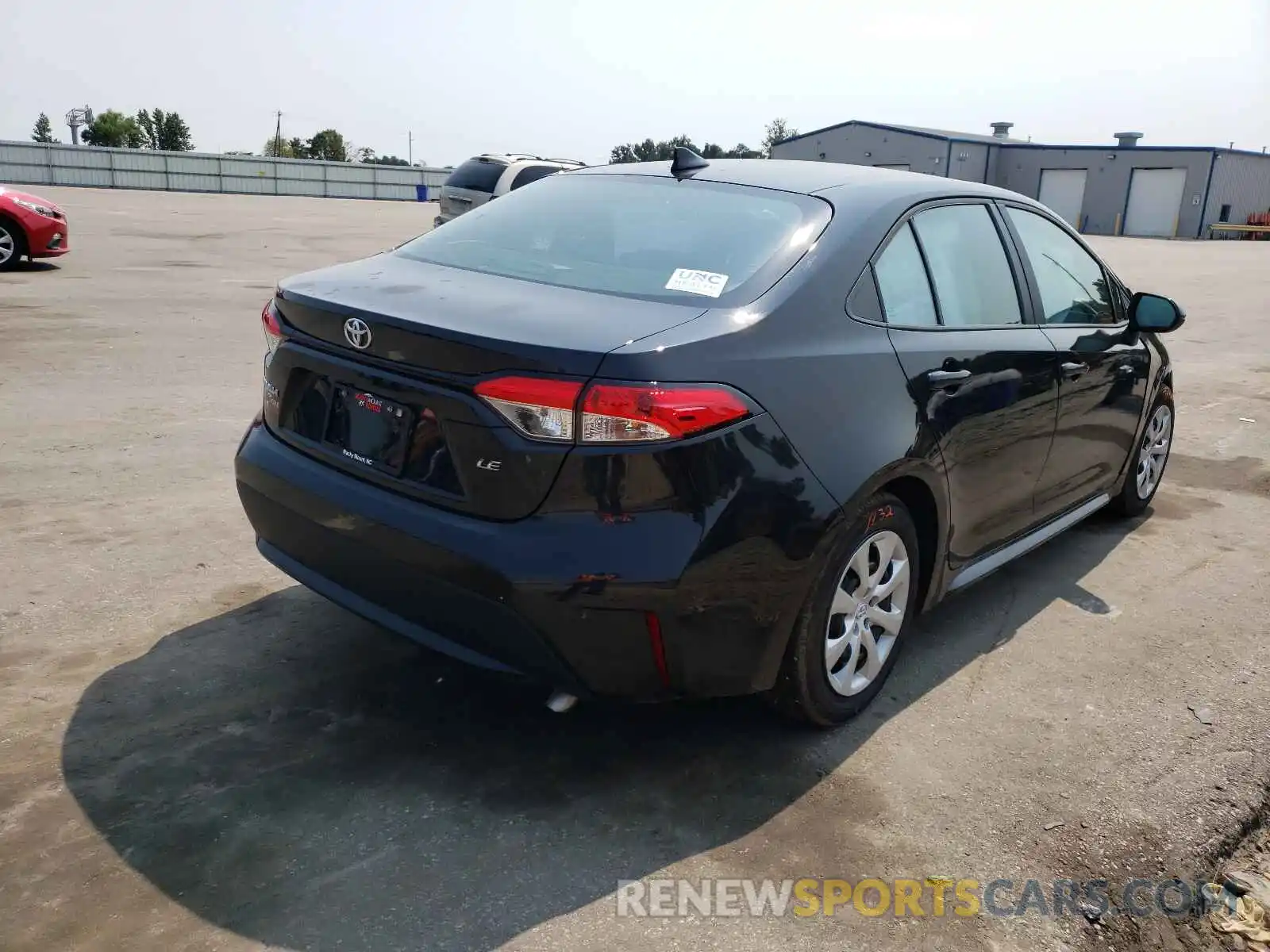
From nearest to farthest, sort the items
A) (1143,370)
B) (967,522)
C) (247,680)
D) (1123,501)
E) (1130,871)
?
(1130,871) → (247,680) → (967,522) → (1143,370) → (1123,501)

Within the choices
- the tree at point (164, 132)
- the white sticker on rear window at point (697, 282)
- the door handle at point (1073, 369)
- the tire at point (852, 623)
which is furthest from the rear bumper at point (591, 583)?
the tree at point (164, 132)

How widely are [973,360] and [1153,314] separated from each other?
1749 millimetres

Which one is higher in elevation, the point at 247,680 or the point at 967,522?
the point at 967,522

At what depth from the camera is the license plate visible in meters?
2.80

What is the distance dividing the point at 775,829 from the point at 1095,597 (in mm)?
2435

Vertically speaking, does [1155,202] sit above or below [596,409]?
below

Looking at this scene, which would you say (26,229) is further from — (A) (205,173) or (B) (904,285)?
(A) (205,173)

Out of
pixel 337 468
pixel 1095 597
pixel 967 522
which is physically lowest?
pixel 1095 597

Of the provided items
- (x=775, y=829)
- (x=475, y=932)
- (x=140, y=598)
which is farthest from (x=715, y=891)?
(x=140, y=598)

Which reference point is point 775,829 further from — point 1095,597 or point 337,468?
point 1095,597

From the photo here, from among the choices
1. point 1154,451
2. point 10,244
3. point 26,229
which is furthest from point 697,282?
point 10,244

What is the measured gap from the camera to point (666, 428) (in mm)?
2535

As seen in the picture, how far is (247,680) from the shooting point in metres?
3.32

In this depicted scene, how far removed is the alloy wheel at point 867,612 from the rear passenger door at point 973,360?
340 mm
